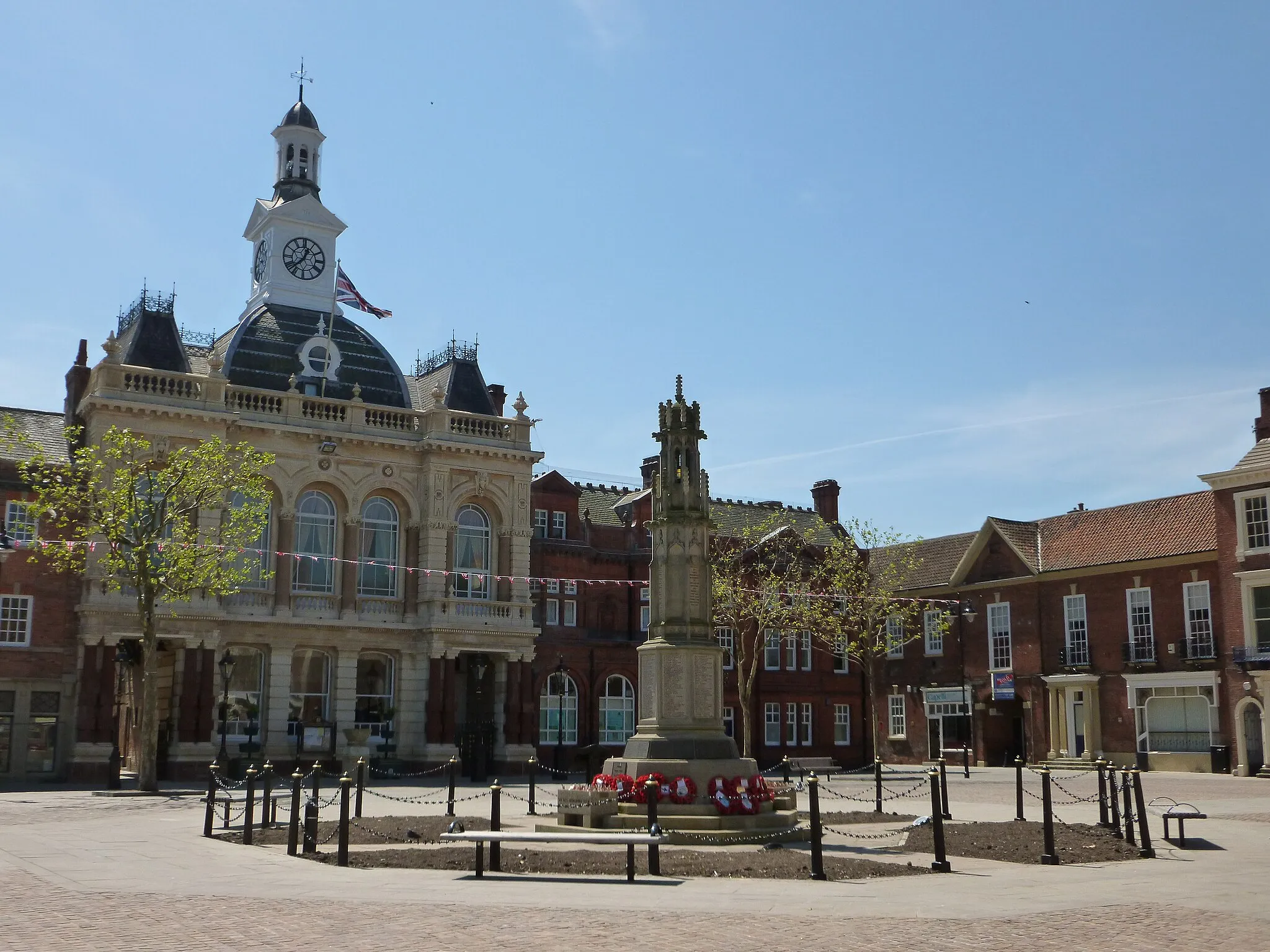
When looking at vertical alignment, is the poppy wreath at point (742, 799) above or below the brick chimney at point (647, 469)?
below

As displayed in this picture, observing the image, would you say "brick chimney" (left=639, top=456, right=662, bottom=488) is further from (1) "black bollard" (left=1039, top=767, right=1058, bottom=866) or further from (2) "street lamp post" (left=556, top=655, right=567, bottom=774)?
(1) "black bollard" (left=1039, top=767, right=1058, bottom=866)

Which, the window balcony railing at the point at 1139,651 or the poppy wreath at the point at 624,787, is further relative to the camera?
the window balcony railing at the point at 1139,651

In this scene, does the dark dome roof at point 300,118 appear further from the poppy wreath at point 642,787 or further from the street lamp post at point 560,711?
the poppy wreath at point 642,787

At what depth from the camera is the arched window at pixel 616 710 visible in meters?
51.7

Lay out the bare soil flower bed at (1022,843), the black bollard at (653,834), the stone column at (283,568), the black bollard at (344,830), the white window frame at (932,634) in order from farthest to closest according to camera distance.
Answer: the white window frame at (932,634) < the stone column at (283,568) < the bare soil flower bed at (1022,843) < the black bollard at (344,830) < the black bollard at (653,834)

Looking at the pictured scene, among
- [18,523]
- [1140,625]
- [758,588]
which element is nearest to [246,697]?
[18,523]

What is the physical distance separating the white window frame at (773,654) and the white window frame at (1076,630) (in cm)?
1208

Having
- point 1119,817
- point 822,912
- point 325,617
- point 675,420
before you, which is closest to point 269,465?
point 325,617

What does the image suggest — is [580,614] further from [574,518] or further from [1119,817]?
[1119,817]

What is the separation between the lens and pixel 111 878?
48.3 feet

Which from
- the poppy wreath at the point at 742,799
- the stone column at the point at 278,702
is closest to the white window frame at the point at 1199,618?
the stone column at the point at 278,702

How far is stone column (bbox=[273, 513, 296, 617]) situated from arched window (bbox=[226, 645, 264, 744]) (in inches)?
66.4

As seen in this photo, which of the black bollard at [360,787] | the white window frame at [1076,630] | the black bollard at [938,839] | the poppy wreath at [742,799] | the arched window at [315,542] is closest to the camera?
the black bollard at [938,839]

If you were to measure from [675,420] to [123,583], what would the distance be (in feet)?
81.7
